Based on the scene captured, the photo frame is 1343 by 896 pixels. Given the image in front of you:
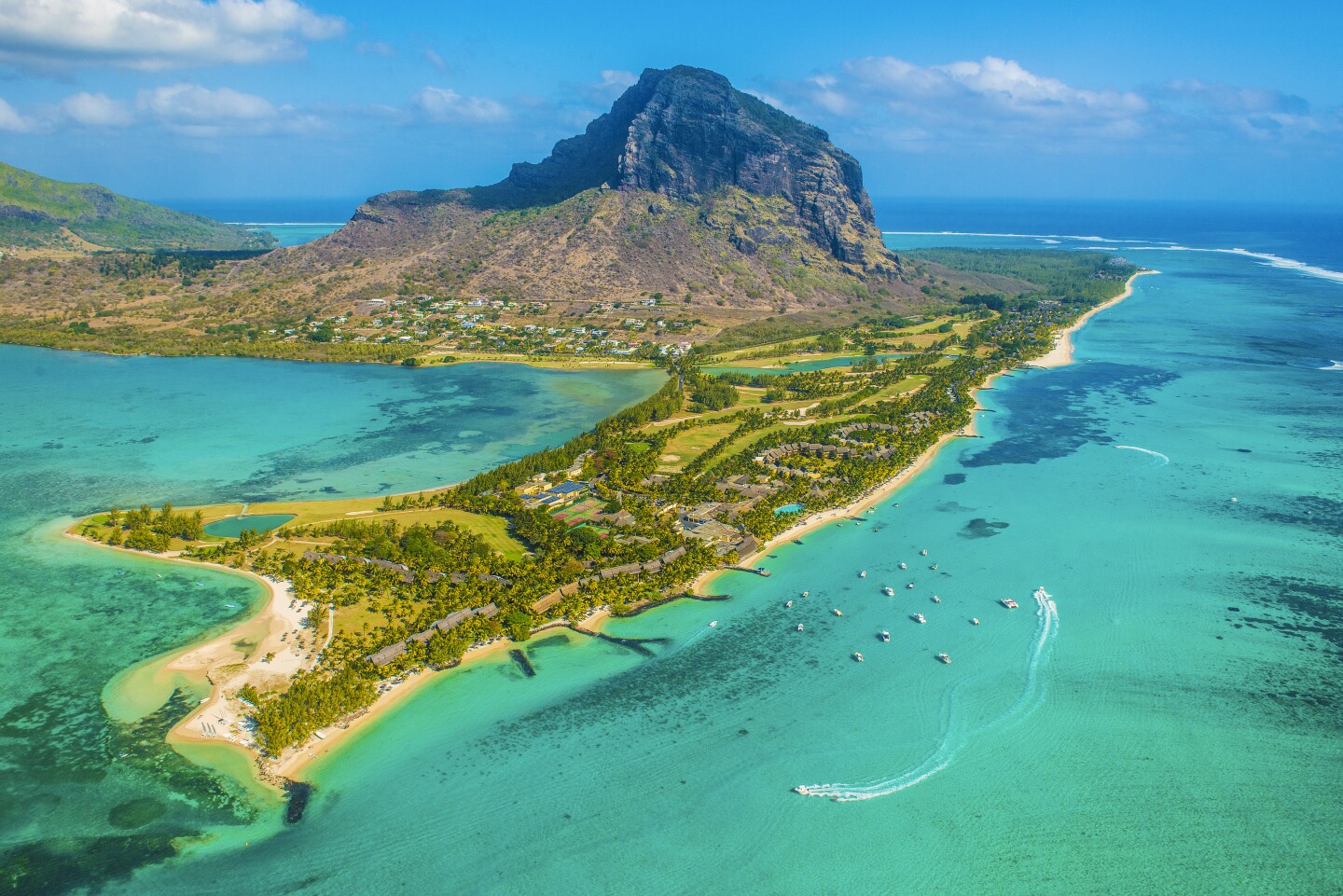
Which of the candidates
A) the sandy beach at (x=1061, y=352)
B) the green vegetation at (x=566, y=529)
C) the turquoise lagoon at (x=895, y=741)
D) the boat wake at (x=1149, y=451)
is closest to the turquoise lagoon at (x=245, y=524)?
the green vegetation at (x=566, y=529)

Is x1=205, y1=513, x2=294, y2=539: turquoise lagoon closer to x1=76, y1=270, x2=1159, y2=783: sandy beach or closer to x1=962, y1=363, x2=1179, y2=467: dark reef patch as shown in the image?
x1=76, y1=270, x2=1159, y2=783: sandy beach

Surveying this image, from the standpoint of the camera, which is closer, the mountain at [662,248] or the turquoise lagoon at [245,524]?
the turquoise lagoon at [245,524]

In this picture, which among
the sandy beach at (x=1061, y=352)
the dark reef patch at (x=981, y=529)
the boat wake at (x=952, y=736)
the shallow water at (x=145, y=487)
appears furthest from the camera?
the sandy beach at (x=1061, y=352)

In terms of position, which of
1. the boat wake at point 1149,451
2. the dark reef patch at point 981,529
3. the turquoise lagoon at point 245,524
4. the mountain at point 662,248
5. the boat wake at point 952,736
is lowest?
the boat wake at point 952,736

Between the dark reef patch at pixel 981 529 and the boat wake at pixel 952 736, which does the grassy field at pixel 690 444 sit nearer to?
the dark reef patch at pixel 981 529

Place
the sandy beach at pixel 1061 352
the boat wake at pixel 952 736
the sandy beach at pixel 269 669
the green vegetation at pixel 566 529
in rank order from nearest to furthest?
1. the boat wake at pixel 952 736
2. the sandy beach at pixel 269 669
3. the green vegetation at pixel 566 529
4. the sandy beach at pixel 1061 352

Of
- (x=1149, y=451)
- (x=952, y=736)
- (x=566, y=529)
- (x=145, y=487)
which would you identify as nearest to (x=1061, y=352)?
(x=1149, y=451)

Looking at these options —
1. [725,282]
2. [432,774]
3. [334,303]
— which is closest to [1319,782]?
[432,774]
